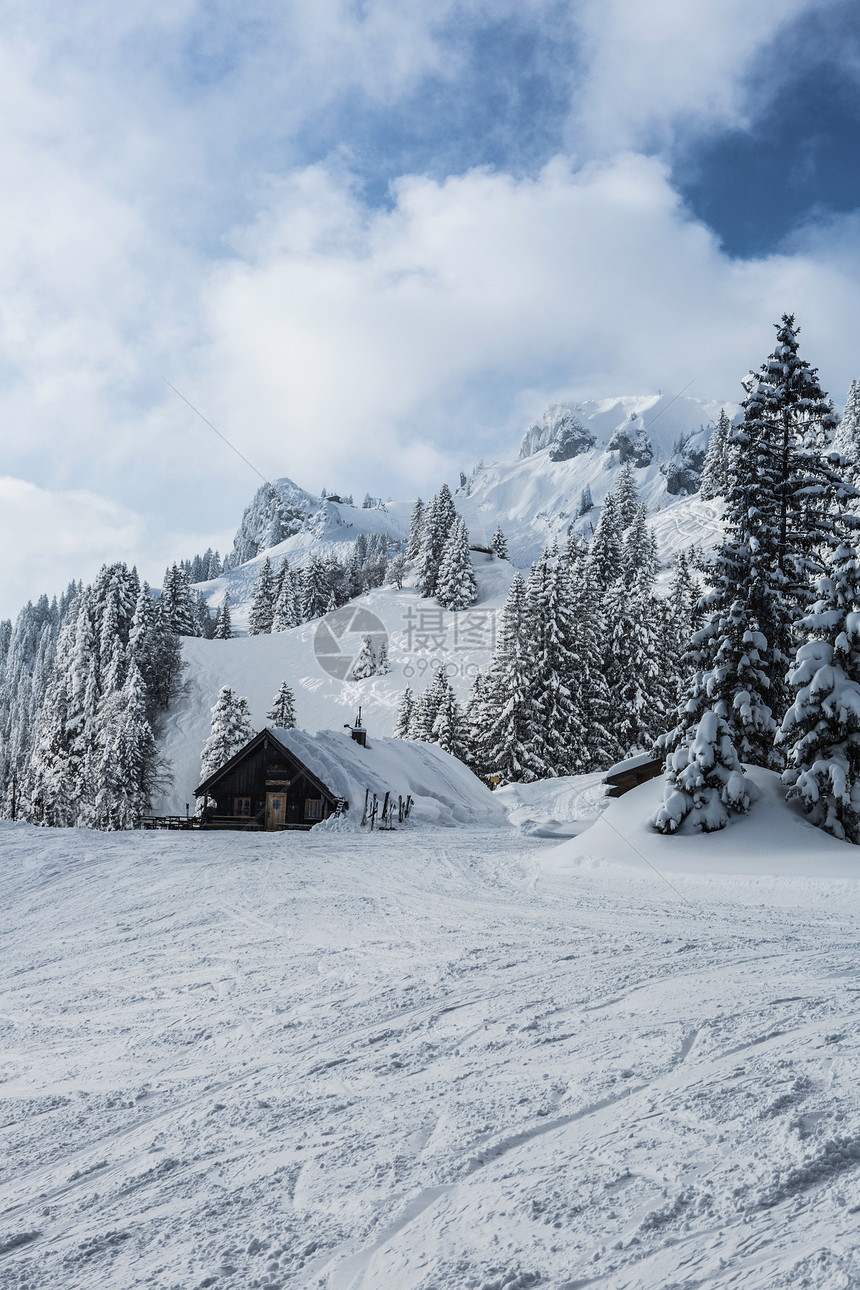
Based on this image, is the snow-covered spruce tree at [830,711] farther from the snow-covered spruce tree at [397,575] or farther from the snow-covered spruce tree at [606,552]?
the snow-covered spruce tree at [397,575]

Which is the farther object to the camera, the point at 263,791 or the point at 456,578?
the point at 456,578

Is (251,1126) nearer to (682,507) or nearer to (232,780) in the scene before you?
(232,780)

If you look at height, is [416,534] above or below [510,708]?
above

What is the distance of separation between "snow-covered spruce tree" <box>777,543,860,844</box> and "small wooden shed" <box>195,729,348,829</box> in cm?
1685

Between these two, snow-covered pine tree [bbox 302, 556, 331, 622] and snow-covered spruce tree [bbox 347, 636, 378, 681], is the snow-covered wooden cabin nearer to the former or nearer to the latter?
snow-covered spruce tree [bbox 347, 636, 378, 681]

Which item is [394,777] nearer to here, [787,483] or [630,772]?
[630,772]

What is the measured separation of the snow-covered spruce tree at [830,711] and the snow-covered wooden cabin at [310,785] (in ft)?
44.5

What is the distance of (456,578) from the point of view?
74125 mm

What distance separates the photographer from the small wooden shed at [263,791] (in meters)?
26.7

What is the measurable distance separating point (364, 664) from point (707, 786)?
52397 millimetres

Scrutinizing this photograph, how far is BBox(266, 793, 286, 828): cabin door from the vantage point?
27.2 m

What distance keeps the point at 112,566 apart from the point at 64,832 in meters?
41.2

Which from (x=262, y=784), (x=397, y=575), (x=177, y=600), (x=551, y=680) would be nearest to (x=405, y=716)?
(x=551, y=680)

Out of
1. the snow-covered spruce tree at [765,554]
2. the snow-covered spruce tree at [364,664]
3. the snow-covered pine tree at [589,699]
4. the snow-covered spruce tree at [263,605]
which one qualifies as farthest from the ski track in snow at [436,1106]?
the snow-covered spruce tree at [263,605]
